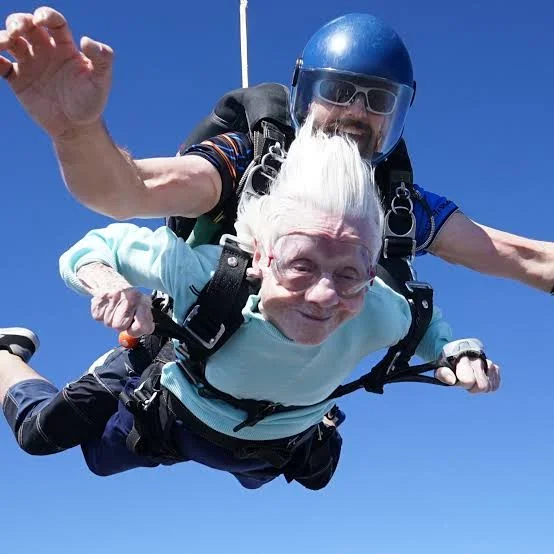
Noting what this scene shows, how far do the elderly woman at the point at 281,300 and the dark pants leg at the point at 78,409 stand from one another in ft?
1.67

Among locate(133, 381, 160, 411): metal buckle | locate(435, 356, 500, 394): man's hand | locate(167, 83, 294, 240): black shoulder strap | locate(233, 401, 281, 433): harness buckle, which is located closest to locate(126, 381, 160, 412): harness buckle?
locate(133, 381, 160, 411): metal buckle

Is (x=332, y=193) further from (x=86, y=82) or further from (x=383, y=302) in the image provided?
(x=86, y=82)

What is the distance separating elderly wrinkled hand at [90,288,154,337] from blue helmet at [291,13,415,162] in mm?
1273

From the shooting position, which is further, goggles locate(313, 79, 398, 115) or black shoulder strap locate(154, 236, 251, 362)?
goggles locate(313, 79, 398, 115)

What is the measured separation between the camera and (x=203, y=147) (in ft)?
12.2

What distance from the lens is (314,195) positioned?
3365 mm

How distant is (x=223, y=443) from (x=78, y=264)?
101 cm

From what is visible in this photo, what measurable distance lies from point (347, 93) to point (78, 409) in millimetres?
1849

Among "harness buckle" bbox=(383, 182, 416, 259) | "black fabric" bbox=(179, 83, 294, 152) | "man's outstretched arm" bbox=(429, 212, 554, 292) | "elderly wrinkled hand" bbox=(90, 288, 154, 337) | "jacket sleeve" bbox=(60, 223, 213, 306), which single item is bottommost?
"elderly wrinkled hand" bbox=(90, 288, 154, 337)

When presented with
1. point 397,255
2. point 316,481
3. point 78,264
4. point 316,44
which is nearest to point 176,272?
point 78,264

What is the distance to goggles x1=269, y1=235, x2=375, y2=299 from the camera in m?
3.34

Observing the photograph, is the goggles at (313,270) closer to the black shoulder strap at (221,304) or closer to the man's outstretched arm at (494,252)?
the black shoulder strap at (221,304)

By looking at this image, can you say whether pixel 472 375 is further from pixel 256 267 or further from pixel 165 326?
pixel 165 326

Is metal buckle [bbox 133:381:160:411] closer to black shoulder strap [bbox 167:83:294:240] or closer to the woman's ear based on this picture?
black shoulder strap [bbox 167:83:294:240]
